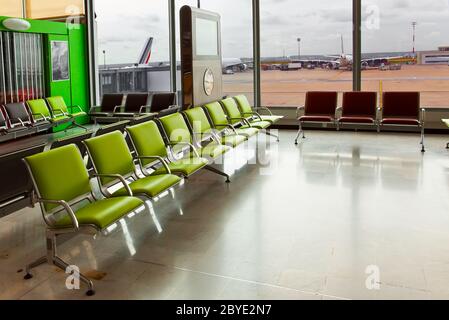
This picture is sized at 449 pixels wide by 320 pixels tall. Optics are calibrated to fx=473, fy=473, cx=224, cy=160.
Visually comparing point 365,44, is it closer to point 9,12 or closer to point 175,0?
point 175,0

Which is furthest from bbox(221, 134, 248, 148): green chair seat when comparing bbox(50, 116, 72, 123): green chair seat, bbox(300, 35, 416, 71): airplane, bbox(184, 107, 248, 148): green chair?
bbox(300, 35, 416, 71): airplane

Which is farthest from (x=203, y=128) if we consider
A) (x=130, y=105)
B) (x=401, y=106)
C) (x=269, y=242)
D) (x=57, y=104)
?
(x=57, y=104)

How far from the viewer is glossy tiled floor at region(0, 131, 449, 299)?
295 cm

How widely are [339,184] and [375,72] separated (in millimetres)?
4771

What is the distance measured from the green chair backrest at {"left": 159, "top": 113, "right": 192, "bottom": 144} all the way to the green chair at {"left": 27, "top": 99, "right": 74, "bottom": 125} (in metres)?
4.18

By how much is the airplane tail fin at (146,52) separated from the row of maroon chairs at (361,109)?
3.88 meters

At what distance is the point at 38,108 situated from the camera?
870cm

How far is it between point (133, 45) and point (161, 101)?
2001 mm

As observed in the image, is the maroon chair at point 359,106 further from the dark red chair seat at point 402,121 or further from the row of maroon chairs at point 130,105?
the row of maroon chairs at point 130,105

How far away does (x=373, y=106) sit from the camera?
795cm

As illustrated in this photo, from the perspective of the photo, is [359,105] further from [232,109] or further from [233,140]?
[233,140]

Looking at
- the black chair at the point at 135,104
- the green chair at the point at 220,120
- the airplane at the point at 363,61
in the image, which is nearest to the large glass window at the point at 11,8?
the black chair at the point at 135,104

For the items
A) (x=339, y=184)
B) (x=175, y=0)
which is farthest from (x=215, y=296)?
(x=175, y=0)
